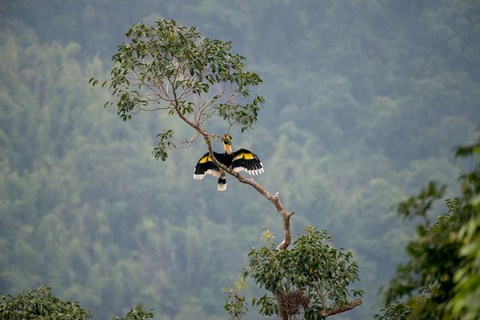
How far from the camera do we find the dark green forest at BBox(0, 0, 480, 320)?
4869 cm

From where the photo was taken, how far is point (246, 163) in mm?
7438

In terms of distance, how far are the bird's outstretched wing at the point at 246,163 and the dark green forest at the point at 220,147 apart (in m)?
29.2

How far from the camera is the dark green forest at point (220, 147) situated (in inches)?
1917

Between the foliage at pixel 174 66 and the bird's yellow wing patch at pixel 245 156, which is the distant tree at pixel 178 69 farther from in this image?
the bird's yellow wing patch at pixel 245 156

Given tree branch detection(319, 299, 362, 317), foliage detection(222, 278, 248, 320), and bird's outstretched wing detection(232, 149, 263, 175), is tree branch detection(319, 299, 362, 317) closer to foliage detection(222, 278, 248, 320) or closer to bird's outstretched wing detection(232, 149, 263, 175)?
foliage detection(222, 278, 248, 320)

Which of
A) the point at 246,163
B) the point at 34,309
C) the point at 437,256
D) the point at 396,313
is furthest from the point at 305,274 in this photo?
the point at 437,256

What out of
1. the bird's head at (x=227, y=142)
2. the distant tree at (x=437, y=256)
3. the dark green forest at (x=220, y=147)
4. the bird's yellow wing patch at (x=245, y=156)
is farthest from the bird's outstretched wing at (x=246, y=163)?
the dark green forest at (x=220, y=147)

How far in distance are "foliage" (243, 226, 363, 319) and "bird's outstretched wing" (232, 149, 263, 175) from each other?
52.4 inches

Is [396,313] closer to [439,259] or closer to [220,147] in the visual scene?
[439,259]

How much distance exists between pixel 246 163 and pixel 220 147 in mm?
55802

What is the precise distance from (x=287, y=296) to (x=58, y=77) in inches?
2410

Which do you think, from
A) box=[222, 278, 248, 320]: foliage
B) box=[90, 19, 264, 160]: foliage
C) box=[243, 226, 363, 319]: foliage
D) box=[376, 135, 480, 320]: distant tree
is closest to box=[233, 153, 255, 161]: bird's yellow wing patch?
box=[90, 19, 264, 160]: foliage

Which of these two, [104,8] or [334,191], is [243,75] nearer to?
[334,191]

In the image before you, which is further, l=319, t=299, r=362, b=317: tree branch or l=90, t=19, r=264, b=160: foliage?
l=90, t=19, r=264, b=160: foliage
